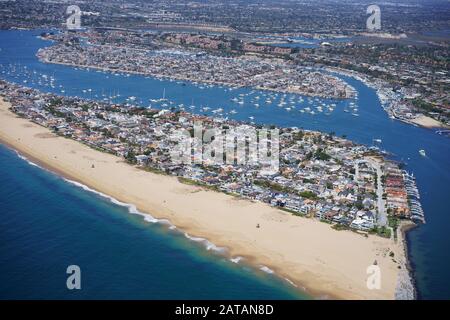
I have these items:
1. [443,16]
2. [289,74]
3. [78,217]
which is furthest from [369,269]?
[443,16]

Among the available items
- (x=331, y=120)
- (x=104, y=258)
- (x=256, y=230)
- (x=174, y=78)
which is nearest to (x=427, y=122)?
(x=331, y=120)

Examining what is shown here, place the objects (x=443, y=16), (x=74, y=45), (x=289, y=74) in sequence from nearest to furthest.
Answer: (x=289, y=74)
(x=74, y=45)
(x=443, y=16)

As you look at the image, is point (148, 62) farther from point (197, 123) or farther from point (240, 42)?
point (197, 123)

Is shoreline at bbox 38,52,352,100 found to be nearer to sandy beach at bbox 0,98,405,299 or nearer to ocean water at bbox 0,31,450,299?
ocean water at bbox 0,31,450,299

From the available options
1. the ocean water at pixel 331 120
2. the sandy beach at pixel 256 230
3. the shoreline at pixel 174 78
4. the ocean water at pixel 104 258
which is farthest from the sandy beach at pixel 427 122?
the ocean water at pixel 104 258

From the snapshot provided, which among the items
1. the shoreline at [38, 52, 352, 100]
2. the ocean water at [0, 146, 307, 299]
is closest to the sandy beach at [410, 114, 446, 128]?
the shoreline at [38, 52, 352, 100]

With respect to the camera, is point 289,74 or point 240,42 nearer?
point 289,74
